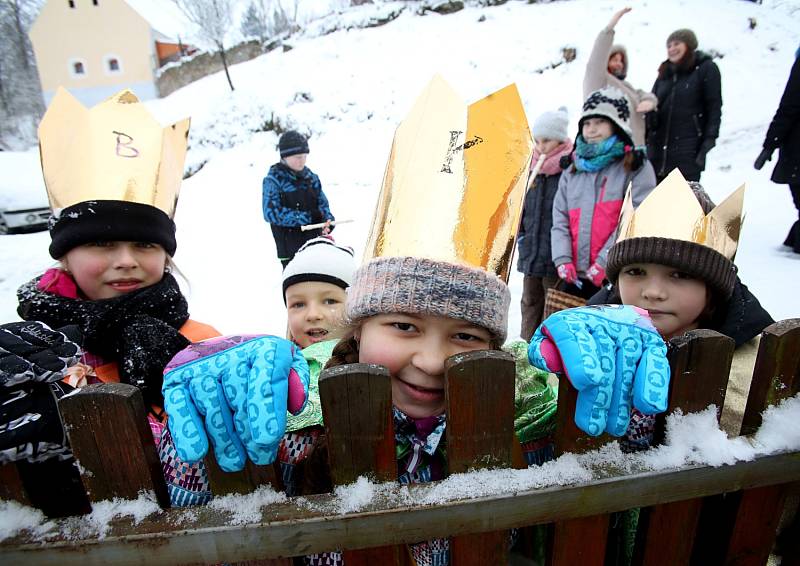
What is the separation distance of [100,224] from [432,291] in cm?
128

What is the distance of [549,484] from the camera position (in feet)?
3.14

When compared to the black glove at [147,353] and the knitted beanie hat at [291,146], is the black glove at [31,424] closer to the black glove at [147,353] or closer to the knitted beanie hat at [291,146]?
the black glove at [147,353]

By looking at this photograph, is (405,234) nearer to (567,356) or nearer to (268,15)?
(567,356)

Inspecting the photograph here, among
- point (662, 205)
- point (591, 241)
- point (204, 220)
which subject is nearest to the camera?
point (662, 205)

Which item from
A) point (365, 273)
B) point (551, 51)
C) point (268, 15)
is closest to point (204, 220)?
point (365, 273)

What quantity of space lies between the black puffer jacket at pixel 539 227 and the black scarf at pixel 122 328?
2.87 m

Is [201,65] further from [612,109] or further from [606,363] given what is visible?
[606,363]

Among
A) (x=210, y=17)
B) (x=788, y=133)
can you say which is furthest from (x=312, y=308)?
(x=210, y=17)

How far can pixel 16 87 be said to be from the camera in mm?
21969

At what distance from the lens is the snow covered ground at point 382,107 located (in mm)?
6113

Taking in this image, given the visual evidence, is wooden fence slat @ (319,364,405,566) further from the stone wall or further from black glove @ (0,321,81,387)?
the stone wall

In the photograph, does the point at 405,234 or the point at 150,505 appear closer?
the point at 150,505

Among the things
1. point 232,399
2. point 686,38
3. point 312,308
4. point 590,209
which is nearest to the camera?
point 232,399

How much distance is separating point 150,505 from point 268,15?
128ft
